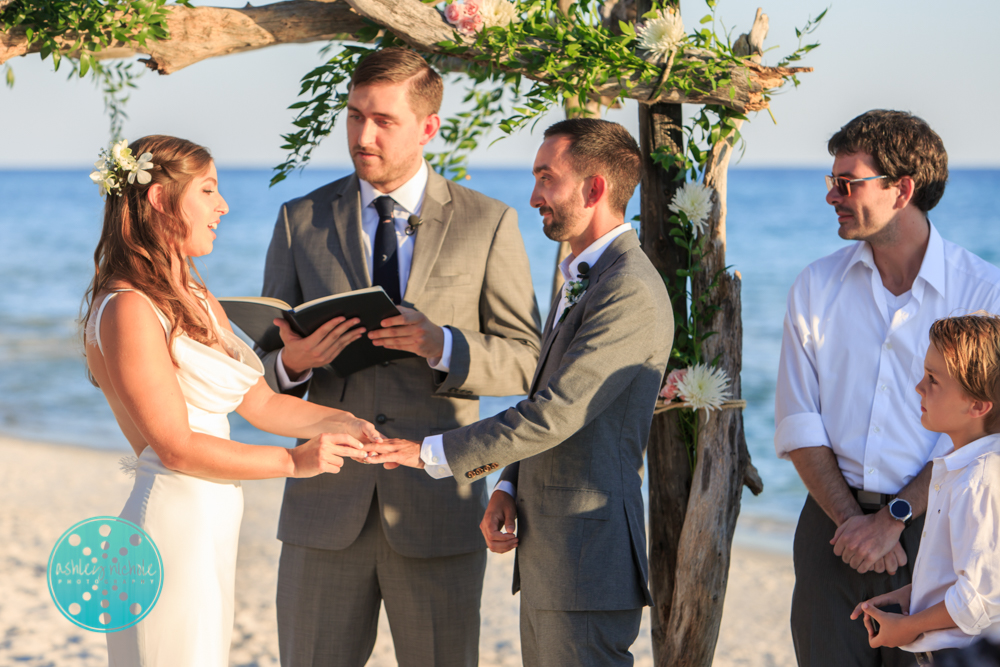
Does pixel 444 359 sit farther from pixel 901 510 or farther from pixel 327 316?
pixel 901 510

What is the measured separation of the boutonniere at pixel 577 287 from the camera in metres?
2.36

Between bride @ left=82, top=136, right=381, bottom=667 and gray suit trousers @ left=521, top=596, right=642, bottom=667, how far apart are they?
2.30 feet

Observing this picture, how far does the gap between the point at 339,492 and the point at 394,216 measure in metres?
0.91

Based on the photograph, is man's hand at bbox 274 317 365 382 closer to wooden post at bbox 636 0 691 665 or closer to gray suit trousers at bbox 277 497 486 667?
gray suit trousers at bbox 277 497 486 667

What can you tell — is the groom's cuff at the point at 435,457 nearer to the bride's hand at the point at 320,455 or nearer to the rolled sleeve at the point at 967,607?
the bride's hand at the point at 320,455

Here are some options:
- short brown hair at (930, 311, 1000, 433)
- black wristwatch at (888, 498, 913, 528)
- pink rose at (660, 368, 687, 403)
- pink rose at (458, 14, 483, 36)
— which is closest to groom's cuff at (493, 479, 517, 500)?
pink rose at (660, 368, 687, 403)

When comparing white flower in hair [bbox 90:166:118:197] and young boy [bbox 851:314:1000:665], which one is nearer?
young boy [bbox 851:314:1000:665]

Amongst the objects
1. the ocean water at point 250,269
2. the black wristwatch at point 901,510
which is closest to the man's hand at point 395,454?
the ocean water at point 250,269

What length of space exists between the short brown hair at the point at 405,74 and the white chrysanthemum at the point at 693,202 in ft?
2.99

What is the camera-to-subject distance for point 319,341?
2535mm

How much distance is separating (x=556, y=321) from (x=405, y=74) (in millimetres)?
958

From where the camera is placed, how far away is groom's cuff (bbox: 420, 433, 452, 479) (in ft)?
7.52

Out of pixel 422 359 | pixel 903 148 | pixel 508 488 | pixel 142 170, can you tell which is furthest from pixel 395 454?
pixel 903 148

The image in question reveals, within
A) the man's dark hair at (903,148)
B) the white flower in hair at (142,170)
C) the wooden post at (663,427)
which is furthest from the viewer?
the wooden post at (663,427)
